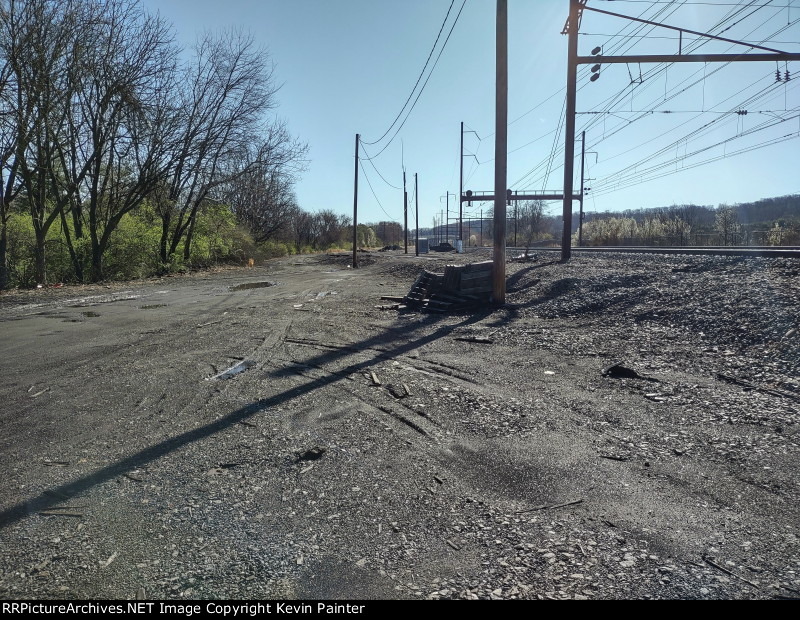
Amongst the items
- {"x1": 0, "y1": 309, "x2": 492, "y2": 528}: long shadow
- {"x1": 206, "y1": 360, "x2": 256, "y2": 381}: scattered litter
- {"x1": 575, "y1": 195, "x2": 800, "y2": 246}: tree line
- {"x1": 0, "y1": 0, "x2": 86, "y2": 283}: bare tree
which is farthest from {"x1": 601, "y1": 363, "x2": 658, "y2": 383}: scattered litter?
{"x1": 575, "y1": 195, "x2": 800, "y2": 246}: tree line

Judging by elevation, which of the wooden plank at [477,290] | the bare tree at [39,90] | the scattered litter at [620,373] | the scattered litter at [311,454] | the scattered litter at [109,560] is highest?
the bare tree at [39,90]

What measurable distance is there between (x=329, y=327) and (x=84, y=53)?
1885cm

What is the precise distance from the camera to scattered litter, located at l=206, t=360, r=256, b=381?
6.90m

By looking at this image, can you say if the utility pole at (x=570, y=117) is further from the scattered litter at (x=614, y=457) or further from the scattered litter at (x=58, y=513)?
the scattered litter at (x=58, y=513)

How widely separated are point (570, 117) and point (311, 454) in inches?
717

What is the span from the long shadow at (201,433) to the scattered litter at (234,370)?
0.53m

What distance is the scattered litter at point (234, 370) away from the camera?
6.90m

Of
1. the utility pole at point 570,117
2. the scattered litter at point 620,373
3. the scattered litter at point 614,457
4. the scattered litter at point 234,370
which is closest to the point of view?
the scattered litter at point 614,457

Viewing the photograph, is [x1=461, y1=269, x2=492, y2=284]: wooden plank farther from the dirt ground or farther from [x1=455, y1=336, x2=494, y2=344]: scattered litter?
the dirt ground

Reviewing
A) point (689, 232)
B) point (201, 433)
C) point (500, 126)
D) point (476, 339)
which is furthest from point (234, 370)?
point (689, 232)

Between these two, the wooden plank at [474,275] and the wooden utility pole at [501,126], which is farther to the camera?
the wooden plank at [474,275]

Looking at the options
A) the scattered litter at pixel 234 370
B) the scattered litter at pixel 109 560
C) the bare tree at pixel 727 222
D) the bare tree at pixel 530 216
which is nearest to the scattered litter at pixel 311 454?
the scattered litter at pixel 109 560

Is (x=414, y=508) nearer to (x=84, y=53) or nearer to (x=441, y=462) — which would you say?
(x=441, y=462)

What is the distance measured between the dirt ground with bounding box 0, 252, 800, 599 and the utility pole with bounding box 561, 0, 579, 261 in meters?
11.2
